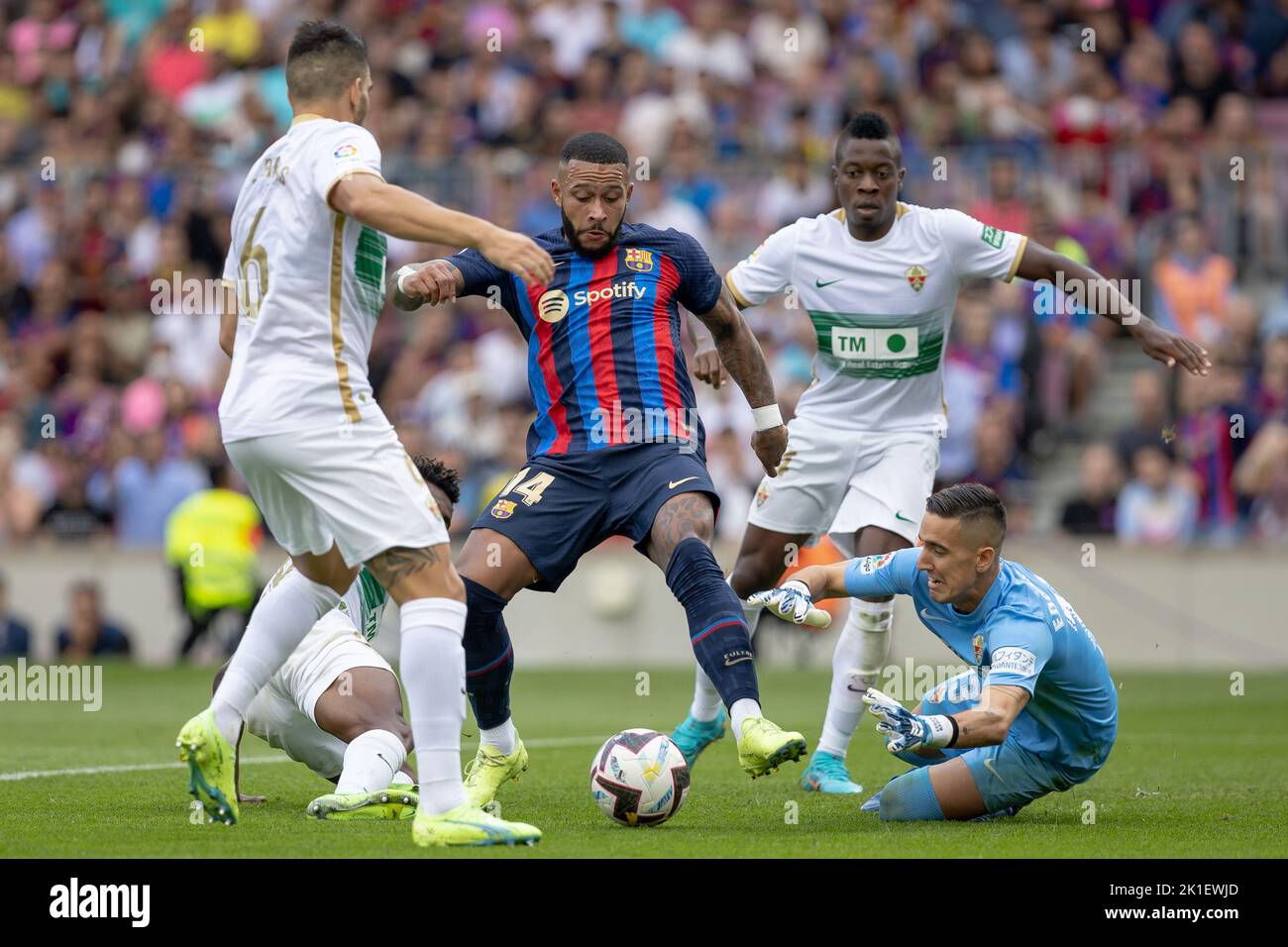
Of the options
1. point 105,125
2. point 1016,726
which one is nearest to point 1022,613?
point 1016,726

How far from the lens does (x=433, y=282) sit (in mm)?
7590

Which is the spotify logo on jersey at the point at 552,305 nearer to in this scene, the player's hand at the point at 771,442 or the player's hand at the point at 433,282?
the player's hand at the point at 433,282

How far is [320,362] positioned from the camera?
6.41 m

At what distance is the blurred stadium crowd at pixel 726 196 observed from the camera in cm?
1794

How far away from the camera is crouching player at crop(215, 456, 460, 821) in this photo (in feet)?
24.2

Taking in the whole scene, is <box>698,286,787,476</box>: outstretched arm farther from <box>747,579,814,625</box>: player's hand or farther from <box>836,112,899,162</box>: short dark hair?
<box>747,579,814,625</box>: player's hand

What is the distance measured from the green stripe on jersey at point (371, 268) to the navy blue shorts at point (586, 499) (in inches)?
53.8

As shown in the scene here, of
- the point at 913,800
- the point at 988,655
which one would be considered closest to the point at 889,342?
the point at 988,655

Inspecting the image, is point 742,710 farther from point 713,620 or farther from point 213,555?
point 213,555

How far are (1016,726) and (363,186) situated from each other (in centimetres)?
332

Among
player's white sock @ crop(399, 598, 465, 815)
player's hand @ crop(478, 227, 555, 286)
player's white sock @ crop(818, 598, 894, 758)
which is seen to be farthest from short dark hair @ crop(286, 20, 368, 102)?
player's white sock @ crop(818, 598, 894, 758)

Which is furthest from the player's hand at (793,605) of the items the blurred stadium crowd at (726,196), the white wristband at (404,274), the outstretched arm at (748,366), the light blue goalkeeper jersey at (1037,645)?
the blurred stadium crowd at (726,196)

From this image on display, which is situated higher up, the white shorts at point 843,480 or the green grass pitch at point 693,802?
the white shorts at point 843,480

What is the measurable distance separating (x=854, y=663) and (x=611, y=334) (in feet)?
6.93
